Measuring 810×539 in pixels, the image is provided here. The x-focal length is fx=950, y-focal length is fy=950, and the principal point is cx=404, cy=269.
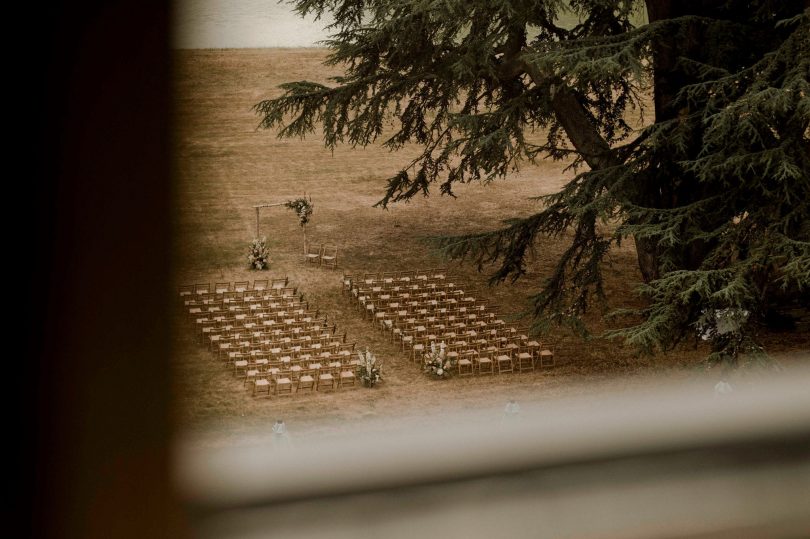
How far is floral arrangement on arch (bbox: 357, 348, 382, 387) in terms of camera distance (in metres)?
13.6

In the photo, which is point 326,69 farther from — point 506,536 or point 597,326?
point 506,536

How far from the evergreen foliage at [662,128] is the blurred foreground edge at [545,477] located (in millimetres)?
11223

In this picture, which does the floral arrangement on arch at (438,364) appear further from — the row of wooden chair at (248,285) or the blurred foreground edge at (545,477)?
the blurred foreground edge at (545,477)

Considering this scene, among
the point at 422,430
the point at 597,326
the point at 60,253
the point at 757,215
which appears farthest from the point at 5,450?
the point at 597,326

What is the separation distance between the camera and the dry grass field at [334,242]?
3.03m

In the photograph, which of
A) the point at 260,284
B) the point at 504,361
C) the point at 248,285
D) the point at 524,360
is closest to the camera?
the point at 504,361

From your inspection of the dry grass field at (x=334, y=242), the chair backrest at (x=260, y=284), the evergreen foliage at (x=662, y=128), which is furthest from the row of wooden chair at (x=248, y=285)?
the evergreen foliage at (x=662, y=128)

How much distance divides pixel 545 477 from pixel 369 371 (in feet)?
42.8

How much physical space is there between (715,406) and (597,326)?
51.9ft

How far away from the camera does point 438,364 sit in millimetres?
13773

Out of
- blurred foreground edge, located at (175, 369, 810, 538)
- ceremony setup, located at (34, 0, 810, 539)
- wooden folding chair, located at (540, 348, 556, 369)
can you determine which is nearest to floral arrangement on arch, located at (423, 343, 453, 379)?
ceremony setup, located at (34, 0, 810, 539)


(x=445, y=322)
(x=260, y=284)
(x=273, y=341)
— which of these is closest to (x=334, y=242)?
(x=260, y=284)

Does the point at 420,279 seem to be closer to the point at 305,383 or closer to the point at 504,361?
the point at 504,361

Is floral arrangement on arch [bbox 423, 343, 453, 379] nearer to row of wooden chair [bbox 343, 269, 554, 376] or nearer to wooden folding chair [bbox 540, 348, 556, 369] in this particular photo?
row of wooden chair [bbox 343, 269, 554, 376]
